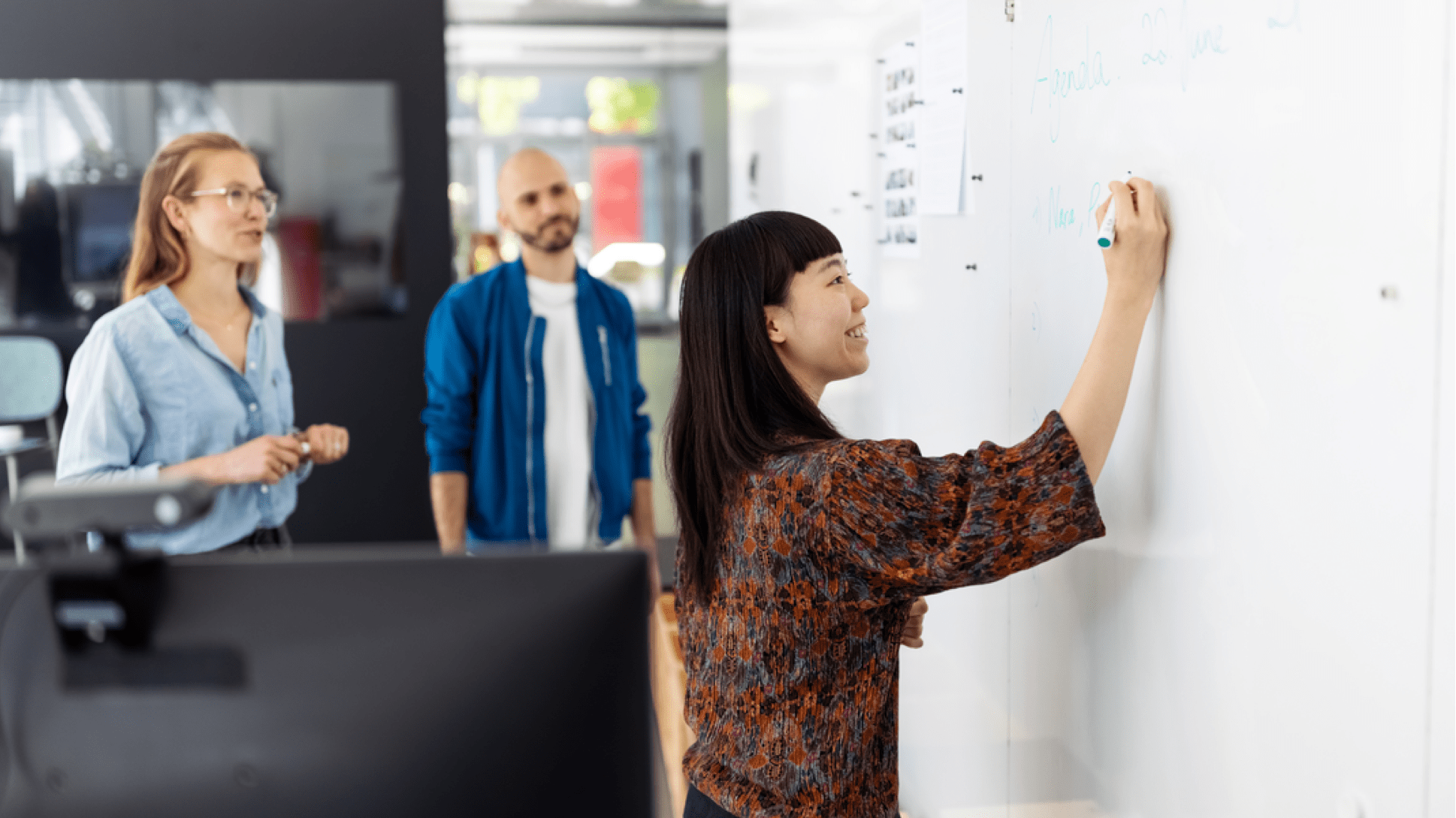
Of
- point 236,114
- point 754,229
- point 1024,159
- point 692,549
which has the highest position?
point 236,114

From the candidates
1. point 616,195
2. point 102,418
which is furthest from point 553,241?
point 616,195

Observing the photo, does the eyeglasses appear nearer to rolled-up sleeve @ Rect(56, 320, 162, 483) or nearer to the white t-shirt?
rolled-up sleeve @ Rect(56, 320, 162, 483)

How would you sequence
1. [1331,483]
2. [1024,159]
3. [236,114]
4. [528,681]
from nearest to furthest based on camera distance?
[528,681]
[1331,483]
[1024,159]
[236,114]

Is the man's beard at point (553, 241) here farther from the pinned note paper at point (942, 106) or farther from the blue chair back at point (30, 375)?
the blue chair back at point (30, 375)

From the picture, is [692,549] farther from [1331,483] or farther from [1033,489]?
[1331,483]

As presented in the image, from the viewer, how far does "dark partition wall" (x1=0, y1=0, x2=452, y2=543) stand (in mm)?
3662

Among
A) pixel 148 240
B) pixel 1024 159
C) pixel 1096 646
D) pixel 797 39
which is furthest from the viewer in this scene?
pixel 797 39

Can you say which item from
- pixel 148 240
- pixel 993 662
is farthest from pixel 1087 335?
pixel 148 240

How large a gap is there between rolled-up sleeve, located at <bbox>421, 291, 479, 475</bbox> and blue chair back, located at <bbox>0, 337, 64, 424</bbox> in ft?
5.64

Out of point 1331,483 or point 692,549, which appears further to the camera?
point 692,549

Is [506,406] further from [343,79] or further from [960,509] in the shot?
[960,509]

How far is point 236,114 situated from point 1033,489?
3.32m

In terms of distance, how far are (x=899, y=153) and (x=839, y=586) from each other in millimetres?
1216

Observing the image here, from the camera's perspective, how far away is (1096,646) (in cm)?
151
